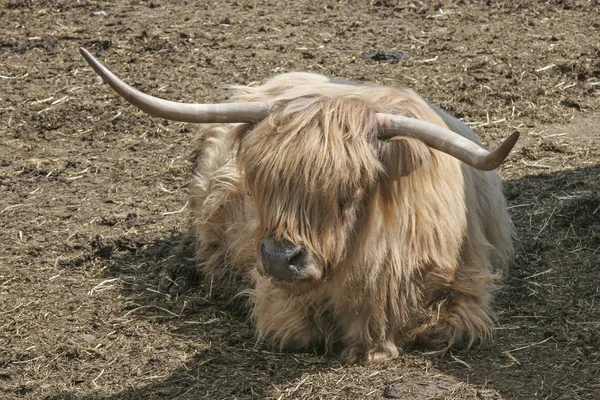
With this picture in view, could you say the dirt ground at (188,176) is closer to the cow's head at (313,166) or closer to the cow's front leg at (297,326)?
the cow's front leg at (297,326)

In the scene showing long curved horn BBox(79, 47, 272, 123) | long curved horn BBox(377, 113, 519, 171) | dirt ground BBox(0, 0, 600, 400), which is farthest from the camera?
dirt ground BBox(0, 0, 600, 400)

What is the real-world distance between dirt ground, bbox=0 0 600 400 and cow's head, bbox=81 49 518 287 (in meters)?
0.63

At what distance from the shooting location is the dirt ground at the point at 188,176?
15.0ft

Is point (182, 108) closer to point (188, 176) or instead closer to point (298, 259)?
point (298, 259)

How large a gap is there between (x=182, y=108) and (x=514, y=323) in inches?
77.8

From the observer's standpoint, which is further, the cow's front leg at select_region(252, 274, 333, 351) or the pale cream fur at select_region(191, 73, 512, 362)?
the cow's front leg at select_region(252, 274, 333, 351)

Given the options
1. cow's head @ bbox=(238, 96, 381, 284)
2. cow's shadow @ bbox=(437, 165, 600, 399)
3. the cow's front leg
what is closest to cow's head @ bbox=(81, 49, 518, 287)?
cow's head @ bbox=(238, 96, 381, 284)

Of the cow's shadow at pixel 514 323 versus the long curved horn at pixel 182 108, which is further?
the cow's shadow at pixel 514 323

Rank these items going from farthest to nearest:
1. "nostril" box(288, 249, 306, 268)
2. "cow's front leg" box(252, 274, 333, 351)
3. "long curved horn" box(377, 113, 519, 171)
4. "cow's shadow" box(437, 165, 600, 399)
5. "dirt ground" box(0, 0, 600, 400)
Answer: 1. "cow's front leg" box(252, 274, 333, 351)
2. "dirt ground" box(0, 0, 600, 400)
3. "cow's shadow" box(437, 165, 600, 399)
4. "nostril" box(288, 249, 306, 268)
5. "long curved horn" box(377, 113, 519, 171)

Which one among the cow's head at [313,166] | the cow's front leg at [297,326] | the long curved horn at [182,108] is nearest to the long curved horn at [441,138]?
the cow's head at [313,166]

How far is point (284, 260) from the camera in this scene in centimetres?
420

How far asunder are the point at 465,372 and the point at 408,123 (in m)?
1.16

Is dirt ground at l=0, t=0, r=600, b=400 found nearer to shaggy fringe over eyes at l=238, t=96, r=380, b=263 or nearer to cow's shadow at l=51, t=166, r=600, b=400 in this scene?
cow's shadow at l=51, t=166, r=600, b=400

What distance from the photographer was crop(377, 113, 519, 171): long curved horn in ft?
13.1
